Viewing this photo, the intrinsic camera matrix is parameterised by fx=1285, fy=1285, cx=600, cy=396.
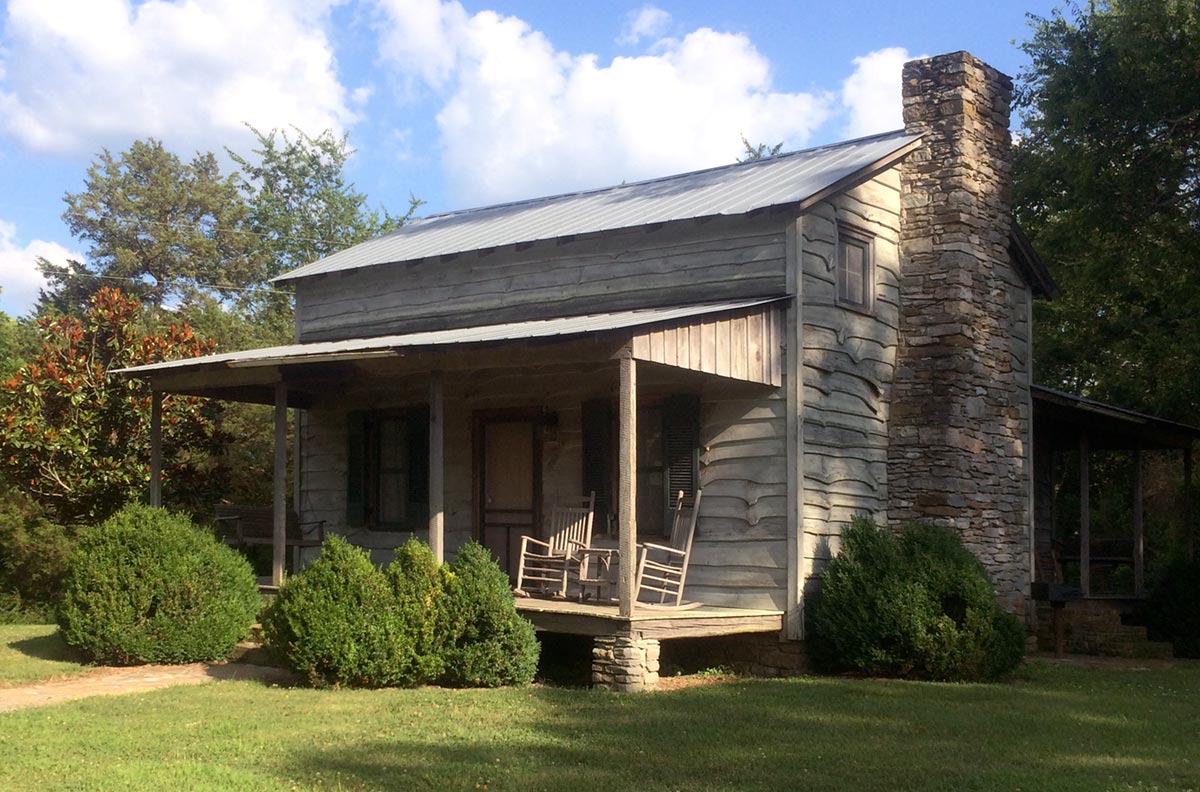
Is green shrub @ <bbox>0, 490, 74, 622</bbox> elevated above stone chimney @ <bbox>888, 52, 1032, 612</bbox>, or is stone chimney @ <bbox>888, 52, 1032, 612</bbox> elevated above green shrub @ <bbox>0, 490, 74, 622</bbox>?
stone chimney @ <bbox>888, 52, 1032, 612</bbox>

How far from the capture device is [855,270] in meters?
13.4

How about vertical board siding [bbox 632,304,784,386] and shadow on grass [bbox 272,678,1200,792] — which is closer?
shadow on grass [bbox 272,678,1200,792]

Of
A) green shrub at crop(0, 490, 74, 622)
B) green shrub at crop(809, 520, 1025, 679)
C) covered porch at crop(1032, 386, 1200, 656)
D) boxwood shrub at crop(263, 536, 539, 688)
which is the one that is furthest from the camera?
green shrub at crop(0, 490, 74, 622)

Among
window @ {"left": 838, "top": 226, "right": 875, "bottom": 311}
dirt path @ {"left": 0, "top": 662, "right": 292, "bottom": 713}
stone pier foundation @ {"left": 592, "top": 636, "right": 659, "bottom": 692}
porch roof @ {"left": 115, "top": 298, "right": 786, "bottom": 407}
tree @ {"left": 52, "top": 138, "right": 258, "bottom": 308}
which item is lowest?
dirt path @ {"left": 0, "top": 662, "right": 292, "bottom": 713}

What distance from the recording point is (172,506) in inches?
696

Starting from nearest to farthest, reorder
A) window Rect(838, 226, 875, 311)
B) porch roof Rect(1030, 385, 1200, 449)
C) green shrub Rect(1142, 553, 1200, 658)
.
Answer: window Rect(838, 226, 875, 311) → green shrub Rect(1142, 553, 1200, 658) → porch roof Rect(1030, 385, 1200, 449)

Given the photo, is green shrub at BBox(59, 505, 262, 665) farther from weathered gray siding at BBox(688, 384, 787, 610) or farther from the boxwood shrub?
weathered gray siding at BBox(688, 384, 787, 610)

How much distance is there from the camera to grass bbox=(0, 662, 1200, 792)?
7062 mm

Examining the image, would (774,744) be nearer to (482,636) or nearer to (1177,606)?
(482,636)

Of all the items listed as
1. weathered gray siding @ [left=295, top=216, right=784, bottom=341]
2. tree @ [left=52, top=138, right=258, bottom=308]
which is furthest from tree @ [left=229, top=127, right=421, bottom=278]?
weathered gray siding @ [left=295, top=216, right=784, bottom=341]

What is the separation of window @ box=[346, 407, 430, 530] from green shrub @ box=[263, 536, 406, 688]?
437 cm

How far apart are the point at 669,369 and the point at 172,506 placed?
9074mm

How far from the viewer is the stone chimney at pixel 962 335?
13.5 m

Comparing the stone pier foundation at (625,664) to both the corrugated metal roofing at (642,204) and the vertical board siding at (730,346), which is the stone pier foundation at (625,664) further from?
the corrugated metal roofing at (642,204)
